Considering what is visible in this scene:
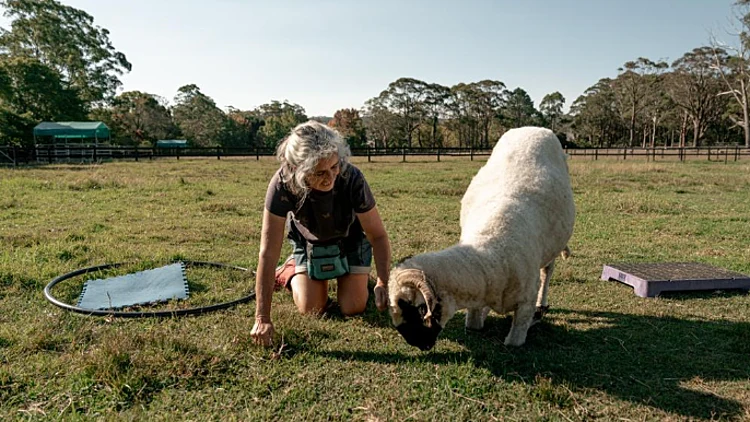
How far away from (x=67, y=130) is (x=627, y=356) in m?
45.5

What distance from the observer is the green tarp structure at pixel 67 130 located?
1544 inches

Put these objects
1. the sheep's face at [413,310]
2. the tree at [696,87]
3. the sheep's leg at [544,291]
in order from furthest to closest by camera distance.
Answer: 1. the tree at [696,87]
2. the sheep's leg at [544,291]
3. the sheep's face at [413,310]

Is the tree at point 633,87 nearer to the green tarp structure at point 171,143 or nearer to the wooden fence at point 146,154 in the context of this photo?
the wooden fence at point 146,154

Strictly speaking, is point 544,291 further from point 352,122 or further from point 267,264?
point 352,122

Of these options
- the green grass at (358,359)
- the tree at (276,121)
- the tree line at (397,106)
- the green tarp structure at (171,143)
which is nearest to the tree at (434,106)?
the tree line at (397,106)

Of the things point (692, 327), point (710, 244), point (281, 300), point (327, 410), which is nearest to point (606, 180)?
point (710, 244)

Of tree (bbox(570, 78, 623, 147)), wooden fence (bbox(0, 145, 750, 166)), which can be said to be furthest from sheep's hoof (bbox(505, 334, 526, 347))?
tree (bbox(570, 78, 623, 147))

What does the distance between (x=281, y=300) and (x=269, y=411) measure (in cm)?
209

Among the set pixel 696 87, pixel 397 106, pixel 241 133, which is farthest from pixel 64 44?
pixel 696 87

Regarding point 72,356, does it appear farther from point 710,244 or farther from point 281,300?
point 710,244

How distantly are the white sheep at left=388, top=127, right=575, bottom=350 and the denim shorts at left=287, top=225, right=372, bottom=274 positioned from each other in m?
1.05

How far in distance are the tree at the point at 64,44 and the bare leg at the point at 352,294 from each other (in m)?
51.9

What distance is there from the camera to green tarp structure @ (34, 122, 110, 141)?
3922 centimetres

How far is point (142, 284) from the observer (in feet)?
17.5
